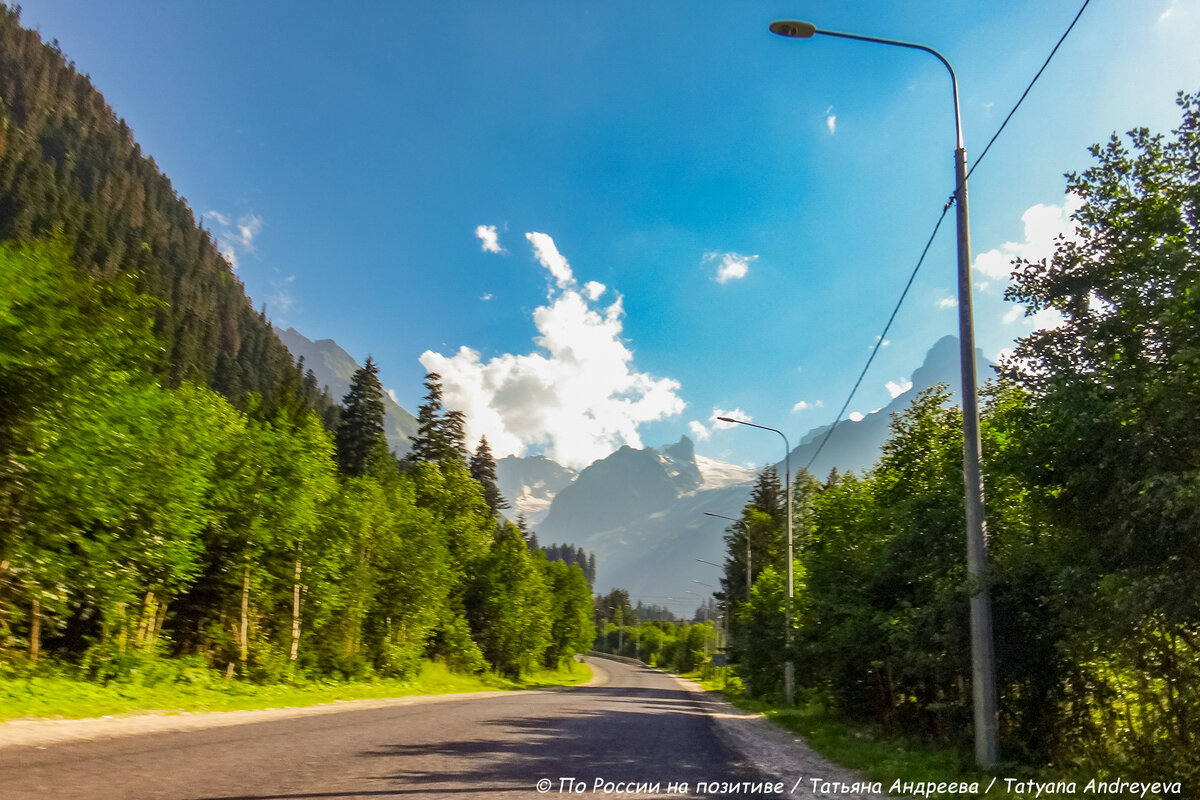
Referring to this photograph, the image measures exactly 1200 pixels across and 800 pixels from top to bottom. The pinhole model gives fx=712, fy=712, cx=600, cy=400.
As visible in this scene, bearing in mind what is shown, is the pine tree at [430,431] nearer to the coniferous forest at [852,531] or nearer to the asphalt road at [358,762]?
the coniferous forest at [852,531]

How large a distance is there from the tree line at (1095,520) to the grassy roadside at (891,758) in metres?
1.00

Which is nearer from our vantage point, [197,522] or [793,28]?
[793,28]

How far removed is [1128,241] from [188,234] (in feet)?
620

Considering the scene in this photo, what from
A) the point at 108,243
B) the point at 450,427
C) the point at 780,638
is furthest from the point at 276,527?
the point at 108,243

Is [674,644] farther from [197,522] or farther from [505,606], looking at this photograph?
[197,522]

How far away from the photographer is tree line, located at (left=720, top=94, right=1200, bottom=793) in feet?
27.8

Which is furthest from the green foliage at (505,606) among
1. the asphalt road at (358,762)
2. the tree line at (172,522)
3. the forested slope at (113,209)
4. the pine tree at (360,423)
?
the forested slope at (113,209)

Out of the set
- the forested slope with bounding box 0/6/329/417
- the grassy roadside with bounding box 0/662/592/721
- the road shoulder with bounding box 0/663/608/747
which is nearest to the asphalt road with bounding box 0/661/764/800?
the road shoulder with bounding box 0/663/608/747

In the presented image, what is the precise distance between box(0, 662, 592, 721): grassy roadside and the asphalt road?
3487 millimetres

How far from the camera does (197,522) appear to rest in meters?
22.5

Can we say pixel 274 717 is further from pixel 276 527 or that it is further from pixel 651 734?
pixel 276 527

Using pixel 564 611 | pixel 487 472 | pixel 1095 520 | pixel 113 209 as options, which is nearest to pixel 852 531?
pixel 1095 520

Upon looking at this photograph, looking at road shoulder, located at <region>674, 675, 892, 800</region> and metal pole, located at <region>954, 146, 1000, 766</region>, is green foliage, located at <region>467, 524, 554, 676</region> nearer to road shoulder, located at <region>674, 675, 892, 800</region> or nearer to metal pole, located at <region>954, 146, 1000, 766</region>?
road shoulder, located at <region>674, 675, 892, 800</region>

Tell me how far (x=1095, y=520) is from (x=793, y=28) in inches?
343
